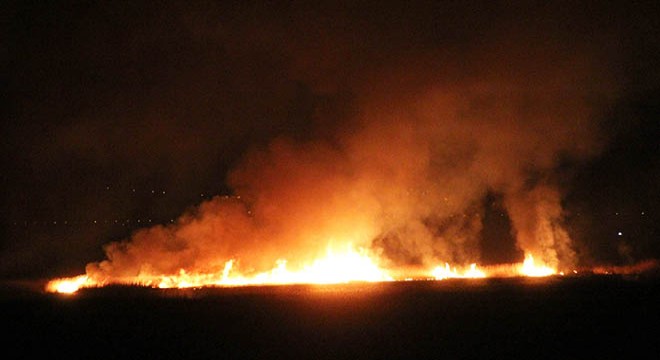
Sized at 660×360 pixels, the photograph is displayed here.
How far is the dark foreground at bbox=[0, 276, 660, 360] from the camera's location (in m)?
20.4

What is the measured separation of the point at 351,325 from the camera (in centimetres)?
2545

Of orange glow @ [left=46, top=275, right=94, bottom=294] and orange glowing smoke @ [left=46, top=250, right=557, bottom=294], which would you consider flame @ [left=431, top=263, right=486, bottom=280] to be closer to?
orange glowing smoke @ [left=46, top=250, right=557, bottom=294]

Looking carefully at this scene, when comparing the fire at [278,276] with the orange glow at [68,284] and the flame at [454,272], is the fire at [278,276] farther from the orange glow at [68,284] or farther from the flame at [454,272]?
the flame at [454,272]

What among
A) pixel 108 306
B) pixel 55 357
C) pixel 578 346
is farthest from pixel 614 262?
pixel 55 357

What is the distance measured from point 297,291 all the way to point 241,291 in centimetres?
454

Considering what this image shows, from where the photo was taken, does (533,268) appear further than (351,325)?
Yes

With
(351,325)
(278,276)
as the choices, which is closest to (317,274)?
(278,276)

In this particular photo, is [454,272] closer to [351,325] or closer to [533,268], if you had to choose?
[533,268]

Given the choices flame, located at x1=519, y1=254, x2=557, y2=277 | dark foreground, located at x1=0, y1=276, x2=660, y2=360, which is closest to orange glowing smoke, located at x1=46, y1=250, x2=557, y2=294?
flame, located at x1=519, y1=254, x2=557, y2=277

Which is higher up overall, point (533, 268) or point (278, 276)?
point (278, 276)

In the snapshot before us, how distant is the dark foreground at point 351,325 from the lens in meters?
20.4

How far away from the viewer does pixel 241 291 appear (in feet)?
145

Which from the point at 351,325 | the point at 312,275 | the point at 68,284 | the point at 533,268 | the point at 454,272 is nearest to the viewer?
the point at 351,325

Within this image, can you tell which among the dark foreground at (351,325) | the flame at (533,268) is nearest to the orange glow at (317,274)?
the flame at (533,268)
